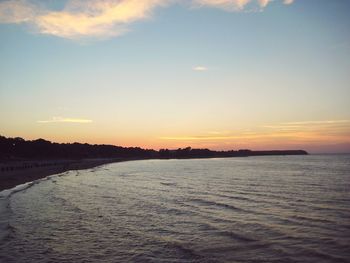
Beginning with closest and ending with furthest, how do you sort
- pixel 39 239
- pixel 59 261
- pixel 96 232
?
pixel 59 261 < pixel 39 239 < pixel 96 232

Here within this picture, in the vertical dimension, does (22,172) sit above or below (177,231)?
above

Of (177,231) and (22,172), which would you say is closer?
(177,231)

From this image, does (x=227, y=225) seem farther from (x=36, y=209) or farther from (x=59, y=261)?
(x=36, y=209)

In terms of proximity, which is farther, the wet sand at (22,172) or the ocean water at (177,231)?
the wet sand at (22,172)

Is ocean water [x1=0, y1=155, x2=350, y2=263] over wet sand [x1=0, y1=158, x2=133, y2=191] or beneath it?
beneath

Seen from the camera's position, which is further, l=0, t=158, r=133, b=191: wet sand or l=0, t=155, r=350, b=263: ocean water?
l=0, t=158, r=133, b=191: wet sand

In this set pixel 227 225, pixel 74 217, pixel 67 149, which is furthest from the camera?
pixel 67 149

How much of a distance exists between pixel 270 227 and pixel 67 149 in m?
186

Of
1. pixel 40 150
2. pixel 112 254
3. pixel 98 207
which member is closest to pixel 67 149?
pixel 40 150

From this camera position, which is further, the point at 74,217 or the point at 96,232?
the point at 74,217

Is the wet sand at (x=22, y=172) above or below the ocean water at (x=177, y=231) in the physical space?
above

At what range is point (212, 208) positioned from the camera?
28.0m

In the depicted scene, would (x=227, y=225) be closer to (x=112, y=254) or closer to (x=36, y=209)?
(x=112, y=254)

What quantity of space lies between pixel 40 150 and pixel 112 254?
160129 mm
